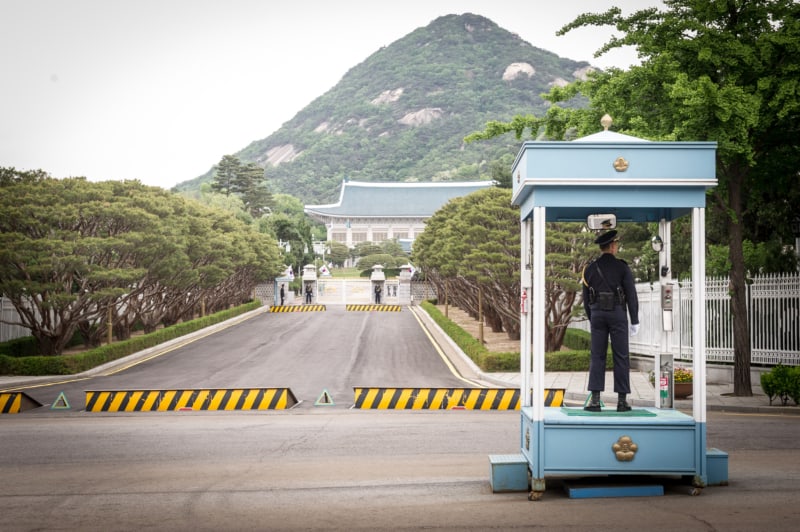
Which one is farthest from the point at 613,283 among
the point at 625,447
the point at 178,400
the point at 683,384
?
the point at 178,400

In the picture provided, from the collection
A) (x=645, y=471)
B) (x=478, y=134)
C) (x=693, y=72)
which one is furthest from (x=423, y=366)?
(x=645, y=471)

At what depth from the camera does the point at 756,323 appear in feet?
63.1

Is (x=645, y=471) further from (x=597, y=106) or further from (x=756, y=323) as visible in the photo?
(x=756, y=323)

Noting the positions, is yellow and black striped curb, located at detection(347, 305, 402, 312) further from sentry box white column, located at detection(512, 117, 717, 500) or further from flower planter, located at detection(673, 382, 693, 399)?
sentry box white column, located at detection(512, 117, 717, 500)

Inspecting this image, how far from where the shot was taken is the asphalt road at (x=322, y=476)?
23.1 ft

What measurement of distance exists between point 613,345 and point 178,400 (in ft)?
38.3

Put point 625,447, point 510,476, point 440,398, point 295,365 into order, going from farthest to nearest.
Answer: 1. point 295,365
2. point 440,398
3. point 510,476
4. point 625,447

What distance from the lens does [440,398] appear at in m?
17.1

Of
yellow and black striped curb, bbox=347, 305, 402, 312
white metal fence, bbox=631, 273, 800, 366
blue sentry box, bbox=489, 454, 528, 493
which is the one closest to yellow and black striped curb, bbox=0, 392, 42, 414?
blue sentry box, bbox=489, 454, 528, 493

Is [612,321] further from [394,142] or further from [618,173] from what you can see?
[394,142]

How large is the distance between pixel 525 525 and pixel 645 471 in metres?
1.60

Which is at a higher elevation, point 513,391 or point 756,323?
point 756,323

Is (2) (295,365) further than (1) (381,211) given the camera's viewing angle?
No

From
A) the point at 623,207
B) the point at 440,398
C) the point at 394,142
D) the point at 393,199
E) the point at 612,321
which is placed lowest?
the point at 440,398
